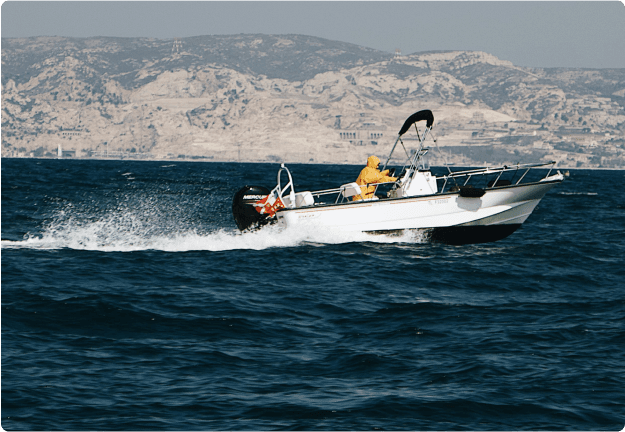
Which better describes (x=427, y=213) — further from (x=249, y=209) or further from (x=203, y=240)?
(x=203, y=240)

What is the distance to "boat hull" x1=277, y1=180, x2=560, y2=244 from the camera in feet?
57.5

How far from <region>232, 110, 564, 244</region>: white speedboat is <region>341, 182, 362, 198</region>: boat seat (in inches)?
0.9

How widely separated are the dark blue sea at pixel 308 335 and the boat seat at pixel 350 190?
3.63 feet

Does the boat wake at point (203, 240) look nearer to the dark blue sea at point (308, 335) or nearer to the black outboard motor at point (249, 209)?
the dark blue sea at point (308, 335)

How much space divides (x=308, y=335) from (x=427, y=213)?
8320 mm

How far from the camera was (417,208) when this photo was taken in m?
17.6

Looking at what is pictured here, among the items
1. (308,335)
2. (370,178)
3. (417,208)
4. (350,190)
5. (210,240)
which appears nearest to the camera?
(308,335)

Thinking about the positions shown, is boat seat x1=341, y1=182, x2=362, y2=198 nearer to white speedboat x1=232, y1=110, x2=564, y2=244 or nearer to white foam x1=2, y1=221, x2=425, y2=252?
white speedboat x1=232, y1=110, x2=564, y2=244

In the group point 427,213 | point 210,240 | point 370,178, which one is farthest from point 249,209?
point 427,213

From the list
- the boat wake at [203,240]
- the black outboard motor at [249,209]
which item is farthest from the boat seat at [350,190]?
the black outboard motor at [249,209]

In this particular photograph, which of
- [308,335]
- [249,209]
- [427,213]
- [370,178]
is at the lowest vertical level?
[308,335]

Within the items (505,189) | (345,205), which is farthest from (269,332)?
(505,189)

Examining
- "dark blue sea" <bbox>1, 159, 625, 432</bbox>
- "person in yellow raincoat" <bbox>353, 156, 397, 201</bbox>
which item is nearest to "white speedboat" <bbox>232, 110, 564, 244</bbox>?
"person in yellow raincoat" <bbox>353, 156, 397, 201</bbox>

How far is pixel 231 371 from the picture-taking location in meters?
8.51
